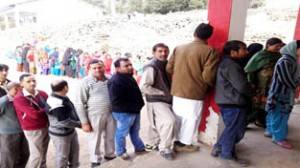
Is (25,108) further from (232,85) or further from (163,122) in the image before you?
(232,85)

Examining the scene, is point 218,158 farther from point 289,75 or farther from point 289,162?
point 289,75

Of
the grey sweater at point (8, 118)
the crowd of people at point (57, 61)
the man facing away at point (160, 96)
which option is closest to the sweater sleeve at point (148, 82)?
the man facing away at point (160, 96)

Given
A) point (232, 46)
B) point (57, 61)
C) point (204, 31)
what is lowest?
point (57, 61)

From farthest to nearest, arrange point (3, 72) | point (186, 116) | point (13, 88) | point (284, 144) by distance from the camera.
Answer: point (3, 72)
point (13, 88)
point (284, 144)
point (186, 116)

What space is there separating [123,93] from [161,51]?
26.2 inches

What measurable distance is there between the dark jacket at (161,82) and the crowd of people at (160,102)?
0.01 metres

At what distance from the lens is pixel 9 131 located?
3.57 m

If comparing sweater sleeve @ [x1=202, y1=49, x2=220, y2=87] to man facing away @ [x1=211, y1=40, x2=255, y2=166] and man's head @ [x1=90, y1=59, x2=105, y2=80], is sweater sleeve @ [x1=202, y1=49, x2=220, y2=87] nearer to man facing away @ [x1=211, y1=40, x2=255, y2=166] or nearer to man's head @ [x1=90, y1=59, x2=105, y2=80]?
man facing away @ [x1=211, y1=40, x2=255, y2=166]

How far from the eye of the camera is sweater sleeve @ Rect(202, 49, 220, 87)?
275 centimetres

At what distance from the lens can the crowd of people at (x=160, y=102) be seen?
9.11ft

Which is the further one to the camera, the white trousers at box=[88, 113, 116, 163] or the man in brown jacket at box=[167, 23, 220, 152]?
the white trousers at box=[88, 113, 116, 163]

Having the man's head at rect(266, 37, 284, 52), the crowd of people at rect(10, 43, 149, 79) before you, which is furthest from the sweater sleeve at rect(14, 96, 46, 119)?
the crowd of people at rect(10, 43, 149, 79)

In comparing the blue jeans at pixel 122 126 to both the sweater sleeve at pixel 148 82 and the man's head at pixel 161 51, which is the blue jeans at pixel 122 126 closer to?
the sweater sleeve at pixel 148 82

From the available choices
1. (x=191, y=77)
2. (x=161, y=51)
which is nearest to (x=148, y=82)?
(x=161, y=51)
